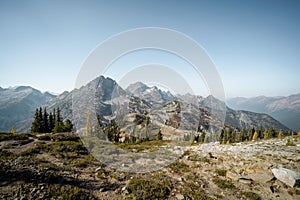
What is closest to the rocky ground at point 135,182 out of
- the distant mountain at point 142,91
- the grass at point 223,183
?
the grass at point 223,183

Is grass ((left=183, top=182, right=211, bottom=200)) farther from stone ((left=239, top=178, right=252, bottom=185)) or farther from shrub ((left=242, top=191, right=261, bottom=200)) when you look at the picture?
stone ((left=239, top=178, right=252, bottom=185))

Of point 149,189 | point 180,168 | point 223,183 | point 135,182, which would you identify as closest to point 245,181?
point 223,183

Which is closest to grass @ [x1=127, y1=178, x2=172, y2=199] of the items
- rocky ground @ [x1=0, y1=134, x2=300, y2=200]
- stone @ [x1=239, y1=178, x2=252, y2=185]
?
rocky ground @ [x1=0, y1=134, x2=300, y2=200]

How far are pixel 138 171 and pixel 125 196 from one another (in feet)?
17.8

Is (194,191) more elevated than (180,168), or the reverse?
(180,168)

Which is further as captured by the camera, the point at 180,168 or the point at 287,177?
the point at 180,168

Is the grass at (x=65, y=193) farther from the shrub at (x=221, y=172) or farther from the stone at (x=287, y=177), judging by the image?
the stone at (x=287, y=177)

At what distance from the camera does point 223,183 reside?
13617 mm

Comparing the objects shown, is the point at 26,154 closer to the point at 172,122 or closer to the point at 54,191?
the point at 54,191

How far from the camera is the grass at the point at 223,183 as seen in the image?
43.1 feet

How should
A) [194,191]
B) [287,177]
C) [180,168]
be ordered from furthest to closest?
[180,168]
[287,177]
[194,191]

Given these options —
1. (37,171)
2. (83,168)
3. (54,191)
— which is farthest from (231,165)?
(37,171)

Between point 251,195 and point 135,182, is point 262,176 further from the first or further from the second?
point 135,182

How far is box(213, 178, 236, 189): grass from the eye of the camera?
13135 mm
